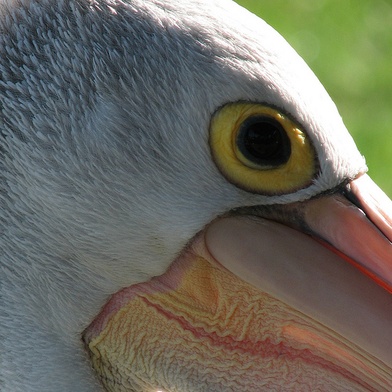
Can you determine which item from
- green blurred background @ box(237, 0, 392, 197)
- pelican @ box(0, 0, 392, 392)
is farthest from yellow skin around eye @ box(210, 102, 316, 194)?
green blurred background @ box(237, 0, 392, 197)

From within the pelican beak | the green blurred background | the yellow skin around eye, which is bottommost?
the pelican beak

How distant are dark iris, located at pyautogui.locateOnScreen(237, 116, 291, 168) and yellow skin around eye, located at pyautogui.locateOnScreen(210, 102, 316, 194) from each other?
10 millimetres

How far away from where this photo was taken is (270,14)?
5.88 m

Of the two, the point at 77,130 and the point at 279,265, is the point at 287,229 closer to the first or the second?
the point at 279,265

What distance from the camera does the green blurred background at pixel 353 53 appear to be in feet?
17.3

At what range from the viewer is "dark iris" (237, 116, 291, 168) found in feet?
6.11

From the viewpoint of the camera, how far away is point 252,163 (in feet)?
6.17

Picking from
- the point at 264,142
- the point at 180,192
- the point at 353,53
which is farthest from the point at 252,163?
the point at 353,53

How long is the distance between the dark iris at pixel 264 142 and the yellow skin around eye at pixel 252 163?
10mm

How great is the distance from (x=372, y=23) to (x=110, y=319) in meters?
4.30

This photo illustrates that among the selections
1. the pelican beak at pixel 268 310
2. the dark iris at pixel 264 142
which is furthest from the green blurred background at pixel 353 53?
the dark iris at pixel 264 142

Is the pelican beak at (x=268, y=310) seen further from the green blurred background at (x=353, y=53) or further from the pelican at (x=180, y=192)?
the green blurred background at (x=353, y=53)

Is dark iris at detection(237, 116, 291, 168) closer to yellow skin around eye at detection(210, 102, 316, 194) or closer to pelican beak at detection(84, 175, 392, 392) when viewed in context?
yellow skin around eye at detection(210, 102, 316, 194)

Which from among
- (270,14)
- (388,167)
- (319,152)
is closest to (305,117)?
(319,152)
